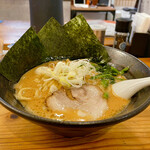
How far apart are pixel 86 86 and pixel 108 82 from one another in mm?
191

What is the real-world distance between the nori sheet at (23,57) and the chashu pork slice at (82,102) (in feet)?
1.24

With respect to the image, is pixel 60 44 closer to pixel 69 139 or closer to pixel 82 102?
pixel 82 102

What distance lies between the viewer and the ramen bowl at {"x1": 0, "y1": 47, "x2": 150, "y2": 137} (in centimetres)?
64

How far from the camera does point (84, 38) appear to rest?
59.3 inches

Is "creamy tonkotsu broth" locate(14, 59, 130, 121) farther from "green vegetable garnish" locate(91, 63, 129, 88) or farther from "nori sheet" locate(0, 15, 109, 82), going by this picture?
"nori sheet" locate(0, 15, 109, 82)

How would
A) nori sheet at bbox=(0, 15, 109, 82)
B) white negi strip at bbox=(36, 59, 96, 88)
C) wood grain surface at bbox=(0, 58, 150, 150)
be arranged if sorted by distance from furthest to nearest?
1. nori sheet at bbox=(0, 15, 109, 82)
2. white negi strip at bbox=(36, 59, 96, 88)
3. wood grain surface at bbox=(0, 58, 150, 150)

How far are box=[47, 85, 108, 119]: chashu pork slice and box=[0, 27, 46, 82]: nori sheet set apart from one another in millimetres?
377

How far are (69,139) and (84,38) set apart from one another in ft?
3.03

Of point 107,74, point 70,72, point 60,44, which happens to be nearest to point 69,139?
point 70,72

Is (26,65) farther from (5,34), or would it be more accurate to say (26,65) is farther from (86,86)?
(5,34)

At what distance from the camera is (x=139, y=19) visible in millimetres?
2076

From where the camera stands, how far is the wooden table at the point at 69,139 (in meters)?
0.86

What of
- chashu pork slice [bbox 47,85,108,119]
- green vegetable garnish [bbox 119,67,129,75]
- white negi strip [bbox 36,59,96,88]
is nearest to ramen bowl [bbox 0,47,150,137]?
green vegetable garnish [bbox 119,67,129,75]

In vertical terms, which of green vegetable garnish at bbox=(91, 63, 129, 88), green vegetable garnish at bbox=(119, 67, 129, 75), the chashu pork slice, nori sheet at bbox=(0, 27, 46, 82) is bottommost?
the chashu pork slice
